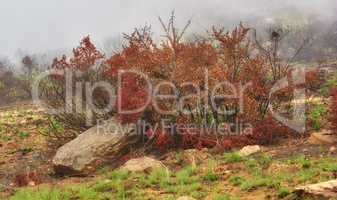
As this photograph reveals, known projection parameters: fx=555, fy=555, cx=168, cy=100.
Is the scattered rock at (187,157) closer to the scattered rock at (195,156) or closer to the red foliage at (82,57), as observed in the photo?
the scattered rock at (195,156)

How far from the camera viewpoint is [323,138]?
13.6 meters

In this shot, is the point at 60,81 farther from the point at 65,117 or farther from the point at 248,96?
the point at 248,96

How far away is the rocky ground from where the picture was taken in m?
9.99

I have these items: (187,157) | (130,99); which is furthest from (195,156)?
(130,99)

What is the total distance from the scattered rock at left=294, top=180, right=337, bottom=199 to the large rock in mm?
6729

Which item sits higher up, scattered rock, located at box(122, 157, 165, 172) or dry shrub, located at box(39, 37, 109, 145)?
dry shrub, located at box(39, 37, 109, 145)

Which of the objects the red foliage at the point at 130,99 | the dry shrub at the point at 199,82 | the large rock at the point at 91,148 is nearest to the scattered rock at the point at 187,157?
the dry shrub at the point at 199,82

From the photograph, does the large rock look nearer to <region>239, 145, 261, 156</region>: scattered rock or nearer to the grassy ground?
the grassy ground

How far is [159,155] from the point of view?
49.1 feet

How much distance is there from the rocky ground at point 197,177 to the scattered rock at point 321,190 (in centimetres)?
30

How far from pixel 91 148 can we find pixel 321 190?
750cm

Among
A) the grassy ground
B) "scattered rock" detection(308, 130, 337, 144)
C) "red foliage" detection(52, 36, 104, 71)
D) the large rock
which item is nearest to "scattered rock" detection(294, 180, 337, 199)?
the grassy ground

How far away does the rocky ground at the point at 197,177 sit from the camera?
9992 millimetres

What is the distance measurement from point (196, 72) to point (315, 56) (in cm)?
6296
